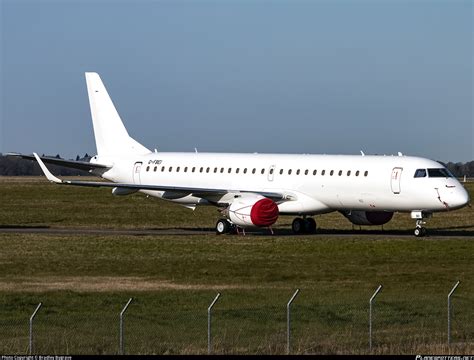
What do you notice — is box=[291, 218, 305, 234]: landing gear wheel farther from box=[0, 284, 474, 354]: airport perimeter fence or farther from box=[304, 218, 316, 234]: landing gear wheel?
box=[0, 284, 474, 354]: airport perimeter fence

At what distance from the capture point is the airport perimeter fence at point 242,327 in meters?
22.8

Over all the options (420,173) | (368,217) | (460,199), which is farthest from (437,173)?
(368,217)

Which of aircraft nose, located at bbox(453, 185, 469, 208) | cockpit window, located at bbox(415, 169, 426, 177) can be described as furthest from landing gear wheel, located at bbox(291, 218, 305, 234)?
aircraft nose, located at bbox(453, 185, 469, 208)

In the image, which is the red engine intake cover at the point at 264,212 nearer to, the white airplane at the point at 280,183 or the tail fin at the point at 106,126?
the white airplane at the point at 280,183

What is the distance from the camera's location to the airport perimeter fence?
2277 centimetres

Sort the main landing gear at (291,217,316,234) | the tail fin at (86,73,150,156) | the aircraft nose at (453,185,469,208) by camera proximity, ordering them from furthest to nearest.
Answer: the tail fin at (86,73,150,156) → the main landing gear at (291,217,316,234) → the aircraft nose at (453,185,469,208)

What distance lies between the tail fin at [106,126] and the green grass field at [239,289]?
13.8 ft

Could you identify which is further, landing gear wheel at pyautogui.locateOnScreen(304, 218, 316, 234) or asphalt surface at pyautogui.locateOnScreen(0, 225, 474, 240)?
landing gear wheel at pyautogui.locateOnScreen(304, 218, 316, 234)

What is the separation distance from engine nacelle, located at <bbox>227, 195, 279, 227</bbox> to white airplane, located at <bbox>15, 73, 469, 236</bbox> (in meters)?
0.04

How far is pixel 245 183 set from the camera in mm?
54906

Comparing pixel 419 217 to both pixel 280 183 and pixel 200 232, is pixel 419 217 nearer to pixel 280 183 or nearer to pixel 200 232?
pixel 280 183

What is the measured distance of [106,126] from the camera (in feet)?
203

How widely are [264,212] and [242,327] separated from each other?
2603 cm

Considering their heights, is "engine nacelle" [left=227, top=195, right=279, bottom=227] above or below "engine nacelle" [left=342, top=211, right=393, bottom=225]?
above
